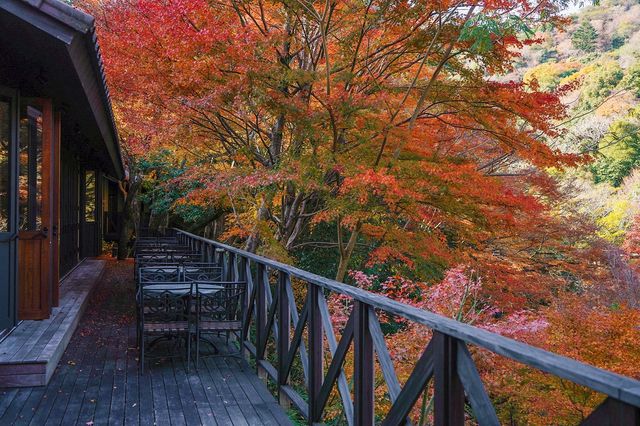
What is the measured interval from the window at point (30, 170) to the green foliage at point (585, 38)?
44.9m

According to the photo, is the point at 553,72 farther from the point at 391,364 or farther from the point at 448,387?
the point at 448,387

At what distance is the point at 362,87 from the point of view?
8406mm

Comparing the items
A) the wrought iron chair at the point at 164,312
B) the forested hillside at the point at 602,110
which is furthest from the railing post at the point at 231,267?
the forested hillside at the point at 602,110

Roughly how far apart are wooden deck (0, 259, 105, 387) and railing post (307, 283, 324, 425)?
198cm

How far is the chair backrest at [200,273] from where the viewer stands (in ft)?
19.1

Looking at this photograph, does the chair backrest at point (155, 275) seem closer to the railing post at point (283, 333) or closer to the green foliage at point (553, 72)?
the railing post at point (283, 333)

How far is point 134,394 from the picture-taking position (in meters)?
3.80

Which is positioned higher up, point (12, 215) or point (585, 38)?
point (585, 38)

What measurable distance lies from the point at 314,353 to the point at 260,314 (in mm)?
1418

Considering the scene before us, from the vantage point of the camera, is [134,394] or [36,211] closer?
[134,394]

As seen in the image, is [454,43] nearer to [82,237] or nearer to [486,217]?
[486,217]

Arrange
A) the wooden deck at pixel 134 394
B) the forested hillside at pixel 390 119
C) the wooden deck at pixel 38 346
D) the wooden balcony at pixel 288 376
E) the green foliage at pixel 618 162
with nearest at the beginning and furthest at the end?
the wooden balcony at pixel 288 376 < the wooden deck at pixel 134 394 < the wooden deck at pixel 38 346 < the forested hillside at pixel 390 119 < the green foliage at pixel 618 162

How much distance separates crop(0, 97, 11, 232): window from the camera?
4.60 m

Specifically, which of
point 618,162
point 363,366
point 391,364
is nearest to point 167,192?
point 363,366
